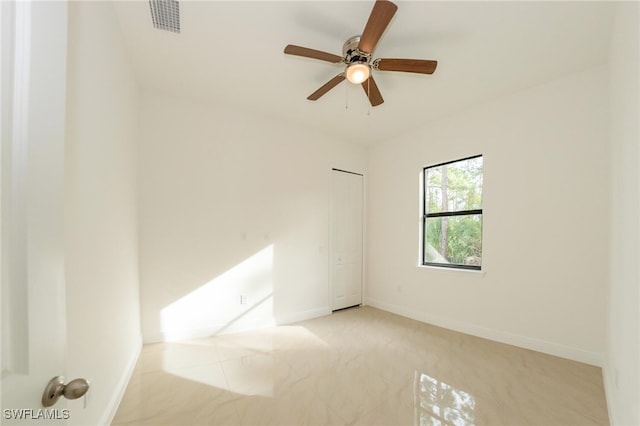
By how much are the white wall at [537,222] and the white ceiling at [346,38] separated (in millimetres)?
330

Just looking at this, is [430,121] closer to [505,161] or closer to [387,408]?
[505,161]

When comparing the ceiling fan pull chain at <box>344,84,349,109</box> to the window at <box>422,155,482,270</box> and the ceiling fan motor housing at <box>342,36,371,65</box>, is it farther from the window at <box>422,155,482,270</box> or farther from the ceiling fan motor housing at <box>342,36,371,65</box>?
the window at <box>422,155,482,270</box>

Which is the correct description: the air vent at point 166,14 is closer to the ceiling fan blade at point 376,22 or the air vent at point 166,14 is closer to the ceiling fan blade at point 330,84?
the ceiling fan blade at point 330,84

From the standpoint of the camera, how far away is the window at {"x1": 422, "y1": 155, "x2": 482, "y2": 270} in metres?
3.49

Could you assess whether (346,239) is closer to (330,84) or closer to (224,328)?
(224,328)

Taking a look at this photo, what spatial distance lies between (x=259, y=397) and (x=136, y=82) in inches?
129

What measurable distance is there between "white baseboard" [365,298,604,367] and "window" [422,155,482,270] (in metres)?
0.73

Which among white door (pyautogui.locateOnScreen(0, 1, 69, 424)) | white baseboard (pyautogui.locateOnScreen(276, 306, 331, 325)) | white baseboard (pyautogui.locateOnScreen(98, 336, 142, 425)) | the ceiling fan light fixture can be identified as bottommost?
white baseboard (pyautogui.locateOnScreen(276, 306, 331, 325))

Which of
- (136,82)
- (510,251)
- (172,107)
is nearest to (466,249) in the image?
(510,251)

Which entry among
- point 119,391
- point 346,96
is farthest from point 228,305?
point 346,96

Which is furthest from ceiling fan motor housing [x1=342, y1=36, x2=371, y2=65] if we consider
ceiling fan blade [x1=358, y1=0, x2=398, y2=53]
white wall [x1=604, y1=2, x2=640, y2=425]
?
white wall [x1=604, y1=2, x2=640, y2=425]

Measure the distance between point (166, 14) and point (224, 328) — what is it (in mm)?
3219

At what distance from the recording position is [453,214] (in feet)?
12.1

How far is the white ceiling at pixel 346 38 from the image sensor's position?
78.2 inches
